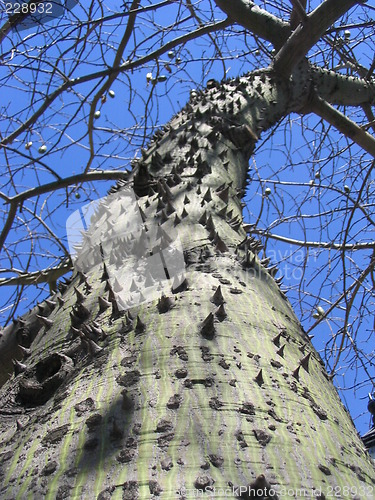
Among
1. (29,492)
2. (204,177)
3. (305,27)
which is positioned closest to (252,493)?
(29,492)

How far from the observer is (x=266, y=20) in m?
3.77

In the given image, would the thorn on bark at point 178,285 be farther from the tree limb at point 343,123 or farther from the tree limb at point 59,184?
the tree limb at point 343,123

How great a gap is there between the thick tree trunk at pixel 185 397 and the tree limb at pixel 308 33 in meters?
1.72

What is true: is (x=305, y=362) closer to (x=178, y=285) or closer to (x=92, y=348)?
(x=178, y=285)

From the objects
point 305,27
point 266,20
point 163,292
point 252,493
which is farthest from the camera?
point 266,20

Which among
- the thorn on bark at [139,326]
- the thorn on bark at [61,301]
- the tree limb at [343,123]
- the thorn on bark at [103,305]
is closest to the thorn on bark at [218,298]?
the thorn on bark at [139,326]

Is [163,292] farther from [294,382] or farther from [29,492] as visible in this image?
[29,492]

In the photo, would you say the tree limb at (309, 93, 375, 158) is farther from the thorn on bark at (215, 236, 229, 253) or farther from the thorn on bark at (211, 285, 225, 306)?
the thorn on bark at (211, 285, 225, 306)

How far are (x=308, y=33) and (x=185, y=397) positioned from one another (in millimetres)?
2769

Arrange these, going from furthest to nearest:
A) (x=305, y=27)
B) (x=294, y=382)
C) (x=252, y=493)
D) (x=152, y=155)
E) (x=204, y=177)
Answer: (x=305, y=27)
(x=152, y=155)
(x=204, y=177)
(x=294, y=382)
(x=252, y=493)

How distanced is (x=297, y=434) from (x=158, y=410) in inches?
11.6

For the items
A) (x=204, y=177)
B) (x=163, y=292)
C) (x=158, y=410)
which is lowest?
(x=158, y=410)

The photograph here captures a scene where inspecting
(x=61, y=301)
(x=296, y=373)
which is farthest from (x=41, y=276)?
(x=296, y=373)

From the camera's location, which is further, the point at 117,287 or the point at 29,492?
the point at 117,287
